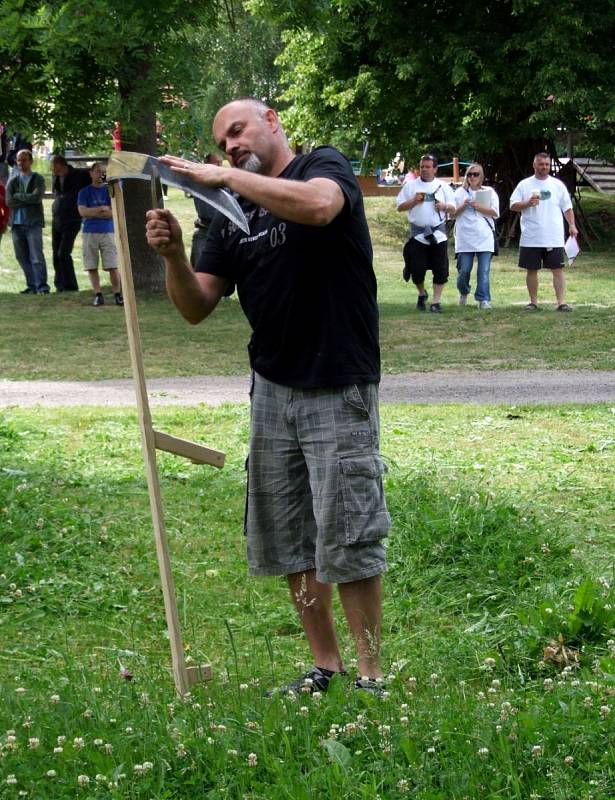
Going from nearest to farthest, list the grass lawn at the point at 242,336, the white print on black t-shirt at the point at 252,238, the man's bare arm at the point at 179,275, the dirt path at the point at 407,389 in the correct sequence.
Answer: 1. the man's bare arm at the point at 179,275
2. the white print on black t-shirt at the point at 252,238
3. the dirt path at the point at 407,389
4. the grass lawn at the point at 242,336

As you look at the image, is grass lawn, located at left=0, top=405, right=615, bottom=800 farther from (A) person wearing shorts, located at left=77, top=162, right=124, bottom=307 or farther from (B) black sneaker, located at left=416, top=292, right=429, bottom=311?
(A) person wearing shorts, located at left=77, top=162, right=124, bottom=307

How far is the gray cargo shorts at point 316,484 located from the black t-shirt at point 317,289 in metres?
0.08

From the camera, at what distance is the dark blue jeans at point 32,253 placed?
2016cm

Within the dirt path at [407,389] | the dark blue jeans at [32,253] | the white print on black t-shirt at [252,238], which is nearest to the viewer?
the white print on black t-shirt at [252,238]

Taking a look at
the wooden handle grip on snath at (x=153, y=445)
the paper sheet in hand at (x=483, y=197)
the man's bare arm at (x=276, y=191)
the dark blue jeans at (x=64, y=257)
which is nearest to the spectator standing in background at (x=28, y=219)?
the dark blue jeans at (x=64, y=257)

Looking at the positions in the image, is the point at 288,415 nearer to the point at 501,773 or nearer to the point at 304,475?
the point at 304,475

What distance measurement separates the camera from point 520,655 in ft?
14.0

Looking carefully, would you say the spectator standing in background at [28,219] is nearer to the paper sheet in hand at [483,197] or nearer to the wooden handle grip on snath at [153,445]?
the paper sheet in hand at [483,197]

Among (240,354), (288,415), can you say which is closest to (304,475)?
(288,415)

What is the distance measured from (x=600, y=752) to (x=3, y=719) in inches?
66.1

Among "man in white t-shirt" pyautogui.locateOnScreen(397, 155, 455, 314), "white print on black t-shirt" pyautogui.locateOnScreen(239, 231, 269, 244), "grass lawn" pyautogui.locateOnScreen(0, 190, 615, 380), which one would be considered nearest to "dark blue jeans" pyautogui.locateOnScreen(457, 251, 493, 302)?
"grass lawn" pyautogui.locateOnScreen(0, 190, 615, 380)

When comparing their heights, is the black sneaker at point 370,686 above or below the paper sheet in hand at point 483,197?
below

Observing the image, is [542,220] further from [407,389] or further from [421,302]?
[407,389]

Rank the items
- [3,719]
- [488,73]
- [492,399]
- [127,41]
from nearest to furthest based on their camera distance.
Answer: [3,719] < [127,41] < [492,399] < [488,73]
